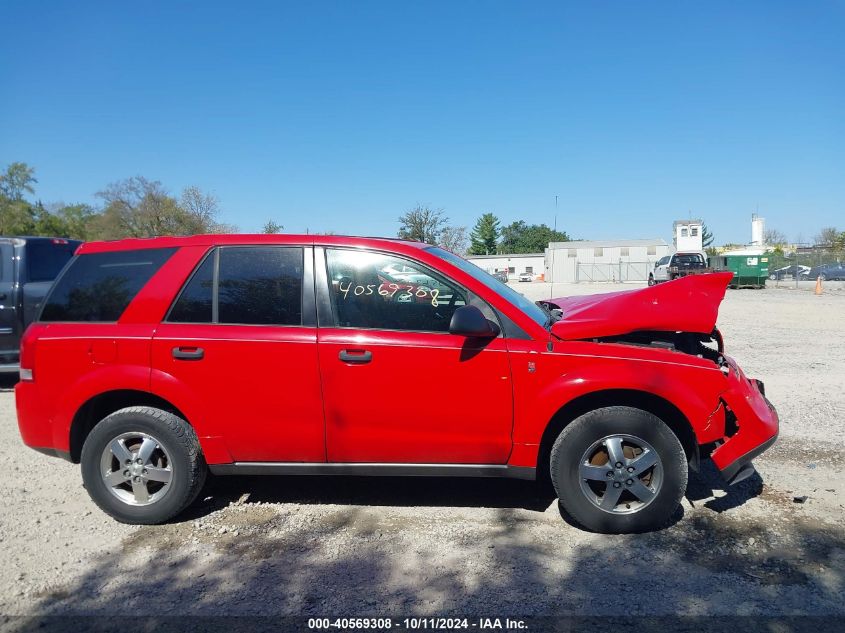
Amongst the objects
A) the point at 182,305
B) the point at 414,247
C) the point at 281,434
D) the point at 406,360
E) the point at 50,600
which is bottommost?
the point at 50,600

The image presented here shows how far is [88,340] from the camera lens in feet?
12.3

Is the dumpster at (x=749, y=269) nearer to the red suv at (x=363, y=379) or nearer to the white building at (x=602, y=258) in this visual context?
the white building at (x=602, y=258)

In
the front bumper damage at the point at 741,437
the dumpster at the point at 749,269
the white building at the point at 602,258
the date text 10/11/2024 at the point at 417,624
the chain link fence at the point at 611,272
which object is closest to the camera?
the date text 10/11/2024 at the point at 417,624

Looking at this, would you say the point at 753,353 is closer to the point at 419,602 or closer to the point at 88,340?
the point at 419,602

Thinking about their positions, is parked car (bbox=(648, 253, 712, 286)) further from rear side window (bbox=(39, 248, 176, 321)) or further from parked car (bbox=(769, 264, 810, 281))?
rear side window (bbox=(39, 248, 176, 321))

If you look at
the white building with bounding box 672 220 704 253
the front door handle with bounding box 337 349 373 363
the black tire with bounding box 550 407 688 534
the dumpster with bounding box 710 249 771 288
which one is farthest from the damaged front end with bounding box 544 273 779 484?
the white building with bounding box 672 220 704 253

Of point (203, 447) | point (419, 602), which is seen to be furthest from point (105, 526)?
point (419, 602)

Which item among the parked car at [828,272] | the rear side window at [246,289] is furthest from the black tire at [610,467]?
the parked car at [828,272]

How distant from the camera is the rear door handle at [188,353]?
3.63 meters

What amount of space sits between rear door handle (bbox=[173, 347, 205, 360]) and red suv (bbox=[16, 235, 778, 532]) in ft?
0.05

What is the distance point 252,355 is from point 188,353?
0.42 metres

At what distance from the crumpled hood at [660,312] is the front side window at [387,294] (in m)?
0.73

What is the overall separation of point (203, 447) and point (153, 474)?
371 millimetres

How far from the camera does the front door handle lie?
3.52 metres
